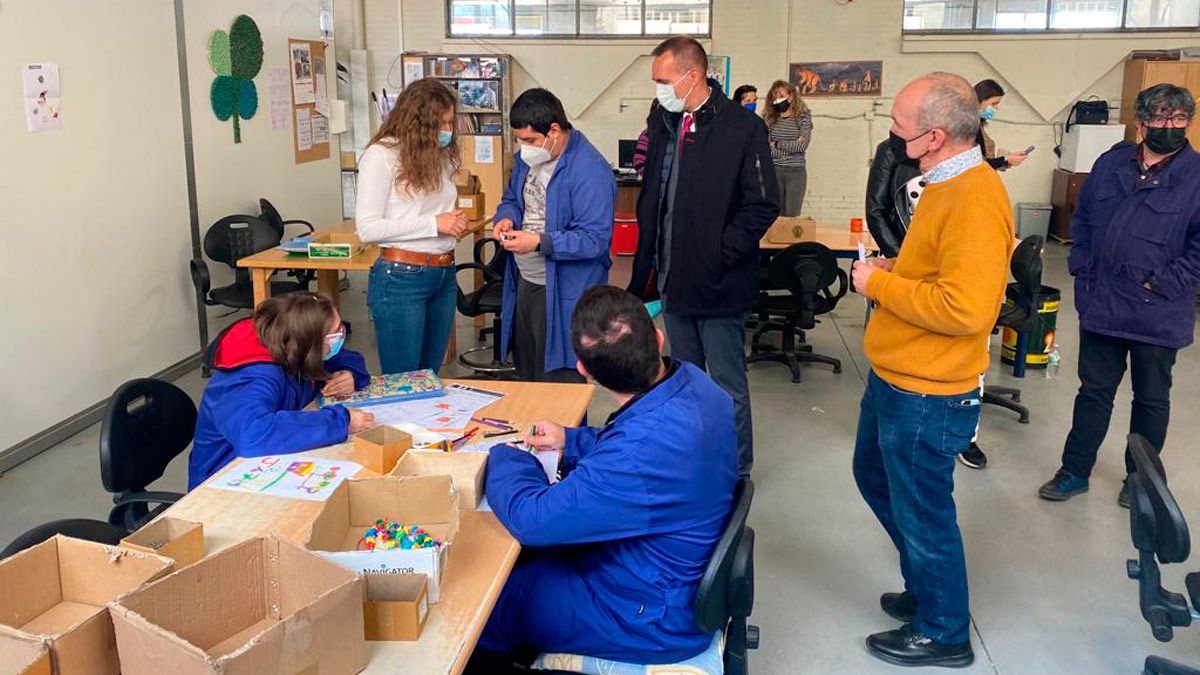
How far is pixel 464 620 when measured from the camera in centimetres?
163

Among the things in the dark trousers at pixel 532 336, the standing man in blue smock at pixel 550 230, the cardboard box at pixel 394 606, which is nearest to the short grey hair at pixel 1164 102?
the standing man in blue smock at pixel 550 230

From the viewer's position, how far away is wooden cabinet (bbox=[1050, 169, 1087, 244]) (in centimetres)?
981

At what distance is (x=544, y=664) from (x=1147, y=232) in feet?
8.94

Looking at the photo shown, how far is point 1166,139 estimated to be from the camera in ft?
11.2

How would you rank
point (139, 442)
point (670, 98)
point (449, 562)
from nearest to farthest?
1. point (449, 562)
2. point (139, 442)
3. point (670, 98)

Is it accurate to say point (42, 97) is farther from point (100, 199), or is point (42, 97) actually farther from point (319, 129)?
point (319, 129)

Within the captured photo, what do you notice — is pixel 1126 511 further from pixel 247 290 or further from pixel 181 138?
pixel 181 138

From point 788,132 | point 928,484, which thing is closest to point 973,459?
point 928,484

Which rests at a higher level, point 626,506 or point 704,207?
point 704,207

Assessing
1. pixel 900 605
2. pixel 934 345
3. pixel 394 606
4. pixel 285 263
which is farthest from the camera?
pixel 285 263

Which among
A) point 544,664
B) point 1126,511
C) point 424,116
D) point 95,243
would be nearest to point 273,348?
point 544,664

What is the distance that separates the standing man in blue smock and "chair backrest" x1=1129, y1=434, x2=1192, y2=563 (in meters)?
1.86

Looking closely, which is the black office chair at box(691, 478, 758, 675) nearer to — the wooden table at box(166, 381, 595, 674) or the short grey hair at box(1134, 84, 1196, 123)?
the wooden table at box(166, 381, 595, 674)

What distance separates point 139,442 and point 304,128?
17.4 feet
